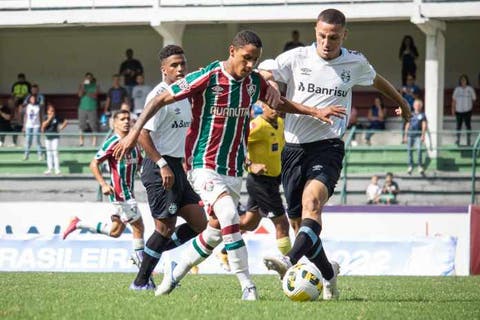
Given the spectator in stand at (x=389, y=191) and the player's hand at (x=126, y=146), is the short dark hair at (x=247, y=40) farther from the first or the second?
the spectator in stand at (x=389, y=191)

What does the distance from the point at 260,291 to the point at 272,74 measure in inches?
98.8

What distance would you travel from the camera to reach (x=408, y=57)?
31.0 meters

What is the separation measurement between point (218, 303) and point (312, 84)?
7.76 feet

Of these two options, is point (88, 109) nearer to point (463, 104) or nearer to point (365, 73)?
point (463, 104)

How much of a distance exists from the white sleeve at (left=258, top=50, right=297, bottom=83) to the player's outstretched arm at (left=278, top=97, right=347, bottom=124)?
533mm

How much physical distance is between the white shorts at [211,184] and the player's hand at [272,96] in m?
0.71

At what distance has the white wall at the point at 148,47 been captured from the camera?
3375cm

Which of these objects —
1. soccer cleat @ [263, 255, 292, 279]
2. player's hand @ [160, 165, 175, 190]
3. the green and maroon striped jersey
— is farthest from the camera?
player's hand @ [160, 165, 175, 190]

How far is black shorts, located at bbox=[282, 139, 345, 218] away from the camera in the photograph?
420 inches

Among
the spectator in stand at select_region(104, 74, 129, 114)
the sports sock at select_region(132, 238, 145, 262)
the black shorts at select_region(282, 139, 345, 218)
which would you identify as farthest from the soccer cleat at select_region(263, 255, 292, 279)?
the spectator in stand at select_region(104, 74, 129, 114)

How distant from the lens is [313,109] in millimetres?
10367

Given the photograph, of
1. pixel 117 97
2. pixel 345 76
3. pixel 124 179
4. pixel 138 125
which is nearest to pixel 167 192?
pixel 138 125

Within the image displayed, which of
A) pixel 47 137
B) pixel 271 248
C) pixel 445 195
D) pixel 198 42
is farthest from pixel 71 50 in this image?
pixel 271 248

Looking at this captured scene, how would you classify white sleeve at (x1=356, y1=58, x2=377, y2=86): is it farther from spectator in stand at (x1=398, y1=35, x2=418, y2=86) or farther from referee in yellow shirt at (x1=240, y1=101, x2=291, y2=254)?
spectator in stand at (x1=398, y1=35, x2=418, y2=86)
